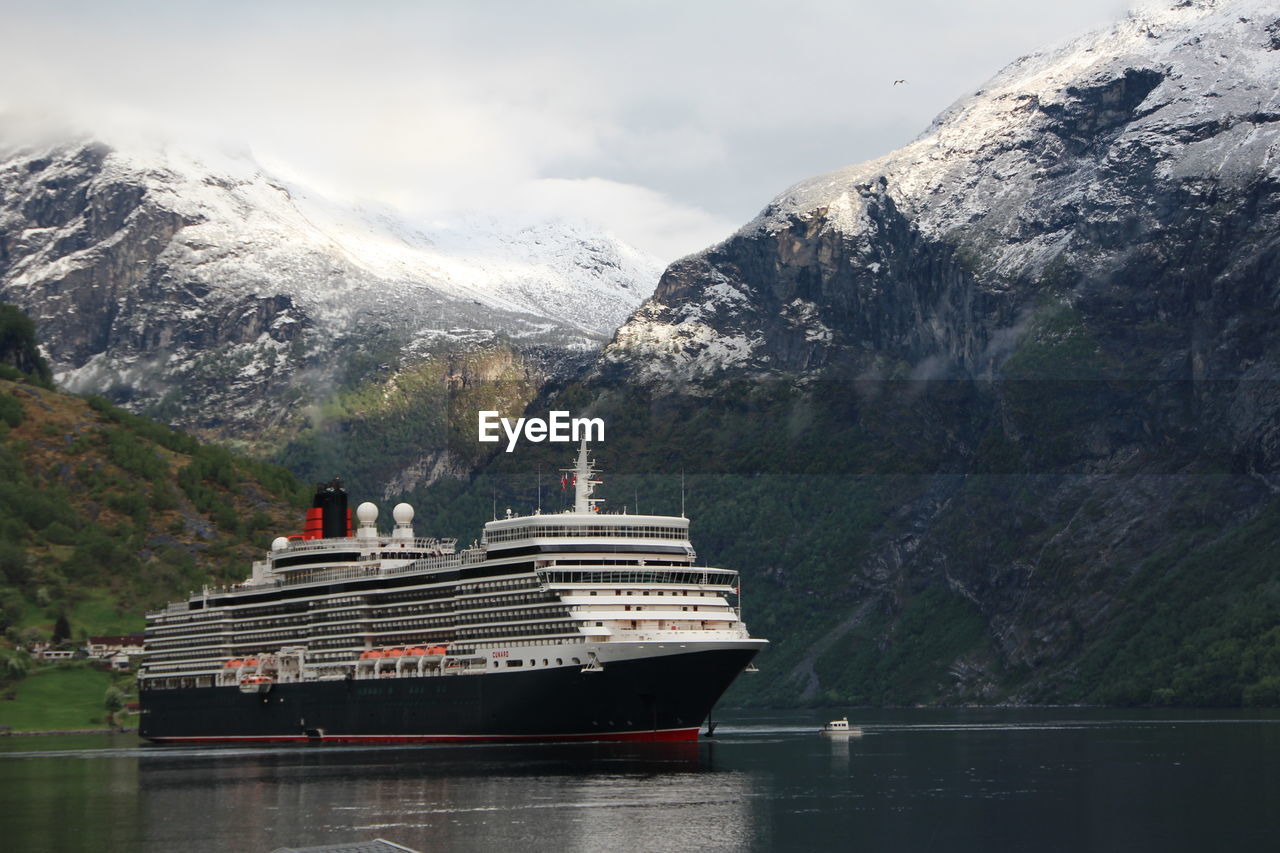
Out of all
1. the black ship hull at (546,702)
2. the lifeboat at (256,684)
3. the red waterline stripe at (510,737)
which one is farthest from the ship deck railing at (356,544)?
the red waterline stripe at (510,737)

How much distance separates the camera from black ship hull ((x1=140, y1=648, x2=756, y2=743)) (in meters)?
153

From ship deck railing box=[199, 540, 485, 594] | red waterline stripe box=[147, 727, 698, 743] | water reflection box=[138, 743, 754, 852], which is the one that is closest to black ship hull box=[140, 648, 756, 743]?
red waterline stripe box=[147, 727, 698, 743]

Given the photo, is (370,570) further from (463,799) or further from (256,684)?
Answer: (463,799)

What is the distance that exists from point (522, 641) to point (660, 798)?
4474 centimetres

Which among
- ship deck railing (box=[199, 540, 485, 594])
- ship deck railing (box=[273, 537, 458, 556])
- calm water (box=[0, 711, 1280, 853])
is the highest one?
ship deck railing (box=[273, 537, 458, 556])

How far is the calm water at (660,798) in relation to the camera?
9912cm

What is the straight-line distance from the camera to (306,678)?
182250 millimetres

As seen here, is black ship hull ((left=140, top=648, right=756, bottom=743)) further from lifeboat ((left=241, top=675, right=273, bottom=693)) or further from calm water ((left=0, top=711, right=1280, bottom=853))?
lifeboat ((left=241, top=675, right=273, bottom=693))

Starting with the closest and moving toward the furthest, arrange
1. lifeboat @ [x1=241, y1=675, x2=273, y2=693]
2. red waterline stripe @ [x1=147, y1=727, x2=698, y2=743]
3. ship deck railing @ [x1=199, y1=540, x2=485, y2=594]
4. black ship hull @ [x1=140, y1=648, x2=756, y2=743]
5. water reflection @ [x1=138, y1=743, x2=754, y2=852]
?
water reflection @ [x1=138, y1=743, x2=754, y2=852] < black ship hull @ [x1=140, y1=648, x2=756, y2=743] < red waterline stripe @ [x1=147, y1=727, x2=698, y2=743] < ship deck railing @ [x1=199, y1=540, x2=485, y2=594] < lifeboat @ [x1=241, y1=675, x2=273, y2=693]

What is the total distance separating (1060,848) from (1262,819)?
53.3ft

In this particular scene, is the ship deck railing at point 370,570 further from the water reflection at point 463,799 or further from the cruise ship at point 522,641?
the water reflection at point 463,799

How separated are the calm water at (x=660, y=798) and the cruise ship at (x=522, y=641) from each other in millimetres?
4392

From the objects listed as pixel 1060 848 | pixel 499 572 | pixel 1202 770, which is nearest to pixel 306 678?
pixel 499 572

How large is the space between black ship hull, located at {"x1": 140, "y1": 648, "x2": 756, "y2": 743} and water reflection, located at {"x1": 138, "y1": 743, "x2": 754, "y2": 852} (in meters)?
2.18
